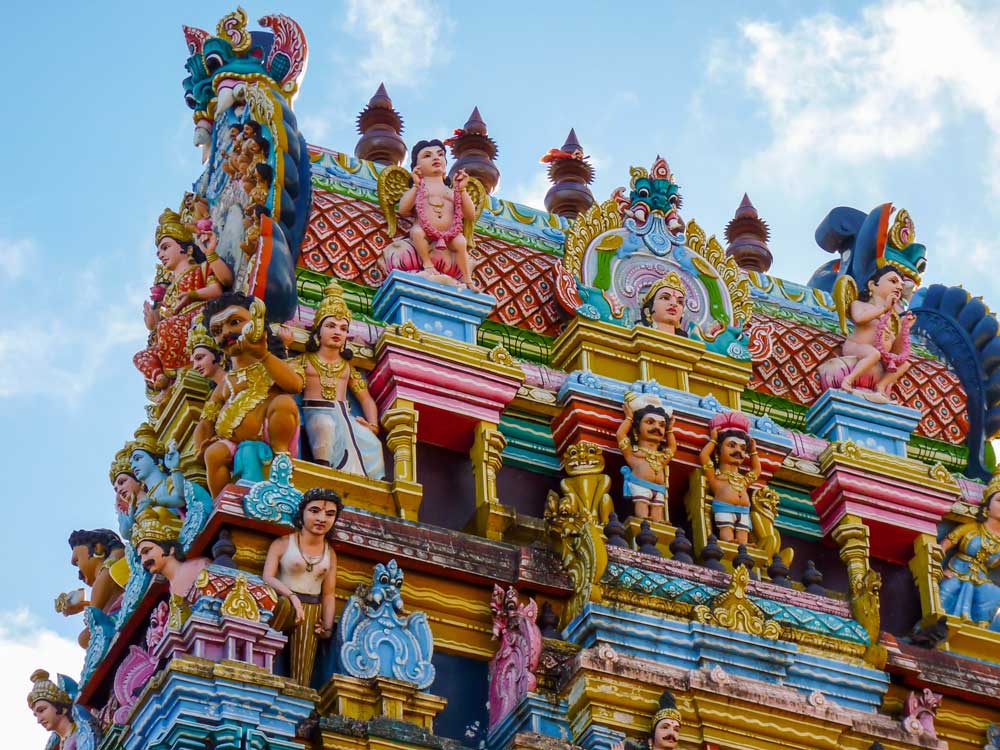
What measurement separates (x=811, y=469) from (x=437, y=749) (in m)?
6.05

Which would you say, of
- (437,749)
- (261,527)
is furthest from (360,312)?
(437,749)

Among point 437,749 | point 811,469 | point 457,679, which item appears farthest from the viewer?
point 811,469

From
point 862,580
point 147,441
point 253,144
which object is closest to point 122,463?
point 147,441

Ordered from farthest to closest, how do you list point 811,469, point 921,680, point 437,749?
1. point 811,469
2. point 921,680
3. point 437,749

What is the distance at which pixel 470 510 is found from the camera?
20688 millimetres

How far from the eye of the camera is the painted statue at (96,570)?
68.7 feet

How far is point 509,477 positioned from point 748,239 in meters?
6.16

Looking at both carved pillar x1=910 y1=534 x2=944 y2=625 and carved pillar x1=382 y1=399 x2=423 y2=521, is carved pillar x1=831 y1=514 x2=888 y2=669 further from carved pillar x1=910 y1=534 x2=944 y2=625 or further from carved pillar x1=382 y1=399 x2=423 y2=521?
carved pillar x1=382 y1=399 x2=423 y2=521

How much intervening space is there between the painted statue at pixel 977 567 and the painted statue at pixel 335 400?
5.81 m

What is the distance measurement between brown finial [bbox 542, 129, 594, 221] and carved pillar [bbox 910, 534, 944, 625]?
17.0 feet

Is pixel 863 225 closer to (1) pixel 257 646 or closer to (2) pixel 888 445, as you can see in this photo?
(2) pixel 888 445

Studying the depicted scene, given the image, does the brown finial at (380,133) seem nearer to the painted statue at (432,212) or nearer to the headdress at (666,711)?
the painted statue at (432,212)

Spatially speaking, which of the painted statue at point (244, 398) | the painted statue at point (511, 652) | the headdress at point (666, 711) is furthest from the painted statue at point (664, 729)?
the painted statue at point (244, 398)

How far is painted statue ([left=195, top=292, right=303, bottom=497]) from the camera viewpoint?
1922cm
